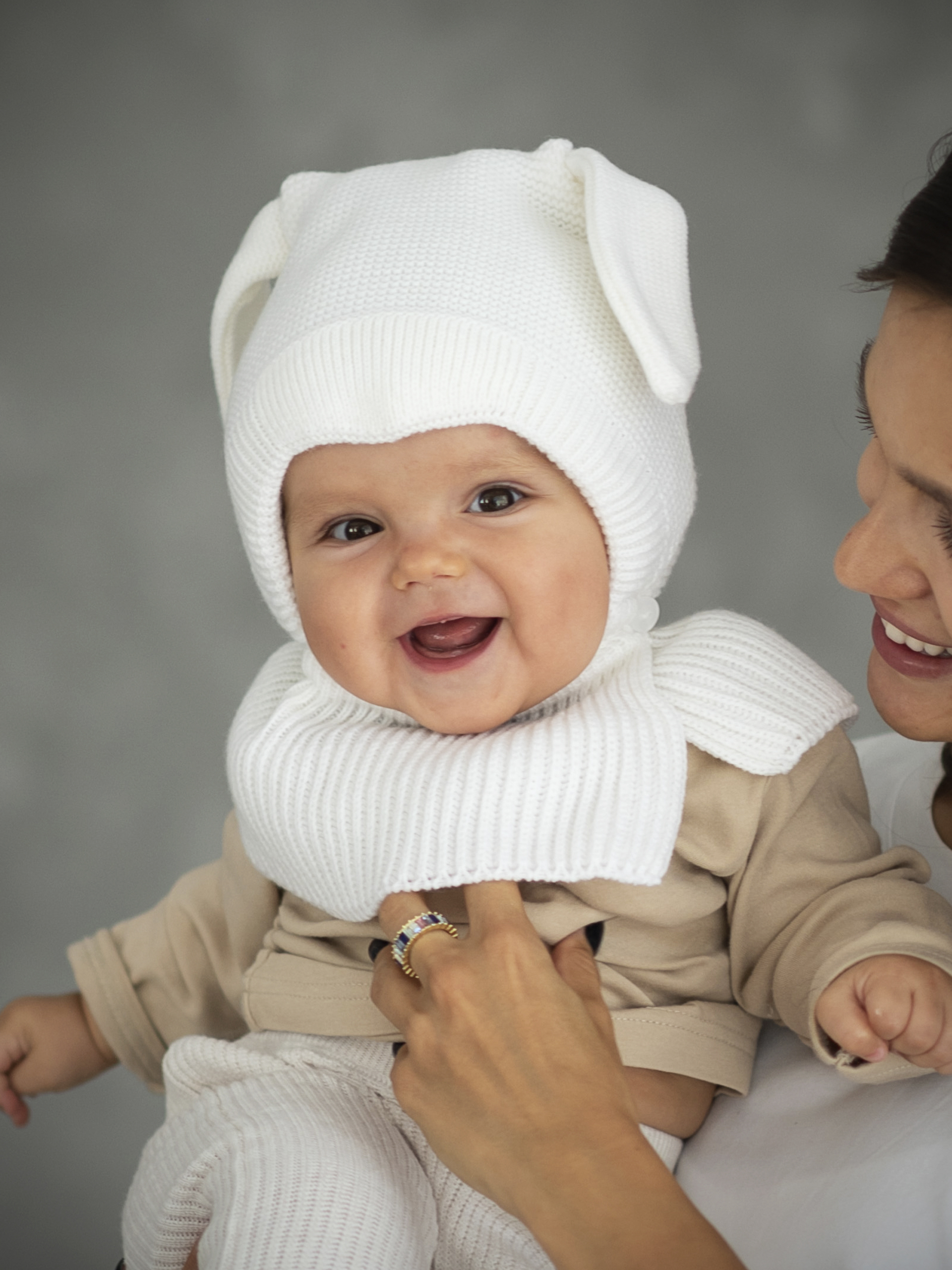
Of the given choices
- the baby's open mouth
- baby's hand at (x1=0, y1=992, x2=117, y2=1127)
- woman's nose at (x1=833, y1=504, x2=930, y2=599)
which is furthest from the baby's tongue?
baby's hand at (x1=0, y1=992, x2=117, y2=1127)

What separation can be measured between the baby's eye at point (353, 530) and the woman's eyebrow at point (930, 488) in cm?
50

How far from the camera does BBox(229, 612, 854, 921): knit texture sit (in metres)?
1.29

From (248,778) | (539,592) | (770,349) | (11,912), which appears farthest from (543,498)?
(11,912)

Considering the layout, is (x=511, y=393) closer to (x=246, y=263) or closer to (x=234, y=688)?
(x=246, y=263)

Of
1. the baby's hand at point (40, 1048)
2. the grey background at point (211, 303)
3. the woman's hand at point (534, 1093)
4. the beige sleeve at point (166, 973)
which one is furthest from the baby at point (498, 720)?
the grey background at point (211, 303)

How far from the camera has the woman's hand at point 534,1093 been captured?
3.22 ft

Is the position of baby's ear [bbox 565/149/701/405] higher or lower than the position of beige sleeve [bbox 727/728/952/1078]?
higher

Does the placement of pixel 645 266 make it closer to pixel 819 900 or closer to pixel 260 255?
pixel 260 255

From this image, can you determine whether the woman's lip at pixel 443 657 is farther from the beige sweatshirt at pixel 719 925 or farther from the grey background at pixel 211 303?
the grey background at pixel 211 303

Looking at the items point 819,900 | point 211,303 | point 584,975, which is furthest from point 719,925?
point 211,303

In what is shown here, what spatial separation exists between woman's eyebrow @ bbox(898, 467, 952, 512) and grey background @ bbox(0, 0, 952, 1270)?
1.34 metres

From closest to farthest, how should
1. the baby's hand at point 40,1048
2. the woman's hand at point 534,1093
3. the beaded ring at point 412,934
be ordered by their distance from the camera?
the woman's hand at point 534,1093 → the beaded ring at point 412,934 → the baby's hand at point 40,1048

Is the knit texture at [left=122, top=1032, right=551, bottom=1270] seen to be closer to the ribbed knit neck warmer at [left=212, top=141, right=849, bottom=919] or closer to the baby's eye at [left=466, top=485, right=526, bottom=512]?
the ribbed knit neck warmer at [left=212, top=141, right=849, bottom=919]

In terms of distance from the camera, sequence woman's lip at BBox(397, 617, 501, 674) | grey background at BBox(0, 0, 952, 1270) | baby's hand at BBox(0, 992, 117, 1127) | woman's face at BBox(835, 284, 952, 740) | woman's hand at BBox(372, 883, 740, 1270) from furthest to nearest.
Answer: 1. grey background at BBox(0, 0, 952, 1270)
2. baby's hand at BBox(0, 992, 117, 1127)
3. woman's lip at BBox(397, 617, 501, 674)
4. woman's face at BBox(835, 284, 952, 740)
5. woman's hand at BBox(372, 883, 740, 1270)
